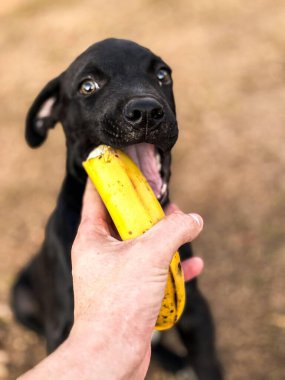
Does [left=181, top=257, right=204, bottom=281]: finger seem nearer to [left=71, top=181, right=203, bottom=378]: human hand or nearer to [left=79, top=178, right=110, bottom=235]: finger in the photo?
[left=79, top=178, right=110, bottom=235]: finger

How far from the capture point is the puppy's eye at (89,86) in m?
2.99

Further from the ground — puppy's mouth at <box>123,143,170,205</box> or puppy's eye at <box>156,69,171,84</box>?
puppy's eye at <box>156,69,171,84</box>

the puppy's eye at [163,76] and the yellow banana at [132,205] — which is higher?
the puppy's eye at [163,76]

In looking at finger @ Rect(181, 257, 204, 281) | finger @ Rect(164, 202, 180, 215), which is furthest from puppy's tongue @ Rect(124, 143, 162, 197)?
finger @ Rect(181, 257, 204, 281)

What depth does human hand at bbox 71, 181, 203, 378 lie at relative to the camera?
1.90m

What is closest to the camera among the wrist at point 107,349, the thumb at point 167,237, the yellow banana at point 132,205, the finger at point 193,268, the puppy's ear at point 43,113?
the wrist at point 107,349

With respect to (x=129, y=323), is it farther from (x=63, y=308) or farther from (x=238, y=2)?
(x=238, y=2)

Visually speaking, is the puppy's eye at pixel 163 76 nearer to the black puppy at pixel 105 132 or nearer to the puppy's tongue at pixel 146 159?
the black puppy at pixel 105 132

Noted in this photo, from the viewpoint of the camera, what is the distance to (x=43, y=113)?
11.4 ft

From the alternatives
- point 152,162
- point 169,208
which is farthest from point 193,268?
point 152,162

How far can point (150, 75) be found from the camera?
3.00 meters

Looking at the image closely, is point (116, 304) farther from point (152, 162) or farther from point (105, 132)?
point (152, 162)

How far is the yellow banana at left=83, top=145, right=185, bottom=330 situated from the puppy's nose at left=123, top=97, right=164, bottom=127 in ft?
0.69

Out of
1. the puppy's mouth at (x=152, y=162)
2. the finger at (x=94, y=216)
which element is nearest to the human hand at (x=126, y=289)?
the finger at (x=94, y=216)
